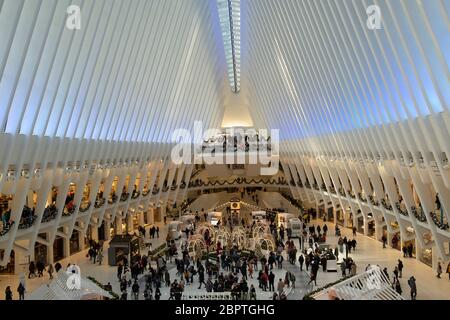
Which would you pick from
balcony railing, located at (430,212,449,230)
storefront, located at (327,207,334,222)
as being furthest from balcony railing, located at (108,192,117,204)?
balcony railing, located at (430,212,449,230)

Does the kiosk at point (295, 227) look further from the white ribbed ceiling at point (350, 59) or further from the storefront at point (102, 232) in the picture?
the storefront at point (102, 232)

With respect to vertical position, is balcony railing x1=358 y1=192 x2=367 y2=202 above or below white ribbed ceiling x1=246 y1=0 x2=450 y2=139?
below

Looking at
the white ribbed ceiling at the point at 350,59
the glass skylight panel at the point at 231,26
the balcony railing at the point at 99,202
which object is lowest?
the balcony railing at the point at 99,202

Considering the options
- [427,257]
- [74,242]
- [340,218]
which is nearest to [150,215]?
[74,242]

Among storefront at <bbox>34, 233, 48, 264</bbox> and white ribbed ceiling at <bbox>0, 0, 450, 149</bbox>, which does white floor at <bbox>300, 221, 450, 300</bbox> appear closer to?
white ribbed ceiling at <bbox>0, 0, 450, 149</bbox>

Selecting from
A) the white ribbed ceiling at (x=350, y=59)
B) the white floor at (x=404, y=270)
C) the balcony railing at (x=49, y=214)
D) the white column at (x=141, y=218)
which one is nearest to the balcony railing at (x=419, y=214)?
the white floor at (x=404, y=270)

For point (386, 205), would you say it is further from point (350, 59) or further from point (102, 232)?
point (102, 232)

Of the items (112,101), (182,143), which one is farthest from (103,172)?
(182,143)

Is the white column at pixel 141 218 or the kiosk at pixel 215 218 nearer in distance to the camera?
the kiosk at pixel 215 218

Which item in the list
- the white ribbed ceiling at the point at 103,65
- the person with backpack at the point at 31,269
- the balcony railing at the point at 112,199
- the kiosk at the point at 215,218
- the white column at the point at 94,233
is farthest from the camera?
the kiosk at the point at 215,218

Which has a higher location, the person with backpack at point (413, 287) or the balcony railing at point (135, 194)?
the balcony railing at point (135, 194)

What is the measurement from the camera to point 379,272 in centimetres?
1627
